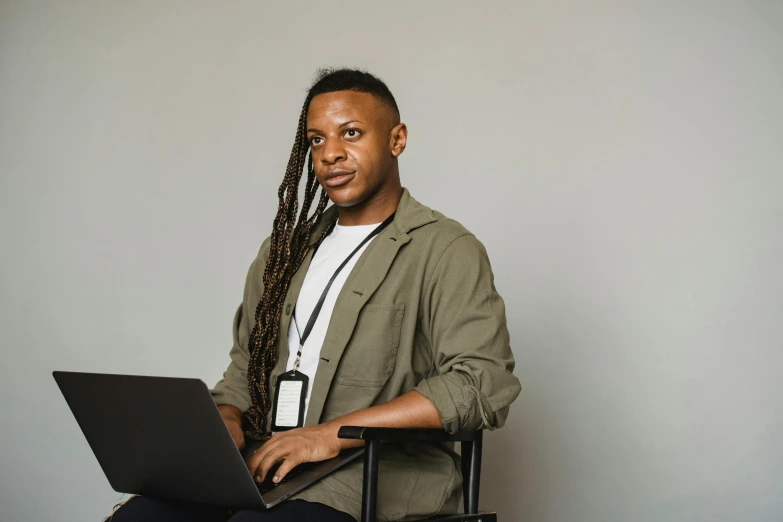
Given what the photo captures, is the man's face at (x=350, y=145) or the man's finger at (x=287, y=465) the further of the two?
the man's face at (x=350, y=145)

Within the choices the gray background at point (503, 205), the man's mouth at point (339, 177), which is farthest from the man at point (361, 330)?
the gray background at point (503, 205)

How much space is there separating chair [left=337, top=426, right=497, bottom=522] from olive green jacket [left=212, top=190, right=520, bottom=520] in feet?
0.11

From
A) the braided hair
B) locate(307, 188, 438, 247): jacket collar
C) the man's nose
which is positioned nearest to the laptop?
the braided hair

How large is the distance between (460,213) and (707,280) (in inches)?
34.8

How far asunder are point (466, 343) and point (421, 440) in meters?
0.25

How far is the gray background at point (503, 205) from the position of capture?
2949 millimetres

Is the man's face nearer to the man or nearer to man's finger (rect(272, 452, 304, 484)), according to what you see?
the man

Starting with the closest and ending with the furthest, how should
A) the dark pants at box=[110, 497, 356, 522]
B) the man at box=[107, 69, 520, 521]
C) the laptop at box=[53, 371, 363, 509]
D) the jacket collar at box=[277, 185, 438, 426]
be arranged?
the laptop at box=[53, 371, 363, 509] → the dark pants at box=[110, 497, 356, 522] → the man at box=[107, 69, 520, 521] → the jacket collar at box=[277, 185, 438, 426]

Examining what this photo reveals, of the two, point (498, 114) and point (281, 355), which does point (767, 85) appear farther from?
point (281, 355)

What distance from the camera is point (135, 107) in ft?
11.6

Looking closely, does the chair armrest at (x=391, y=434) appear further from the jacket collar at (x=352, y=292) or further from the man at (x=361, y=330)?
the jacket collar at (x=352, y=292)

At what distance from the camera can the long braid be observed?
2137mm

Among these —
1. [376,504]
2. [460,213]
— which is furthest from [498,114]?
[376,504]

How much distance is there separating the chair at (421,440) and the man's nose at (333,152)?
2.26ft
